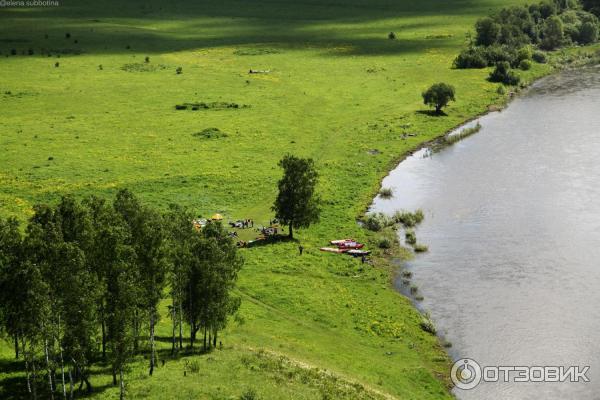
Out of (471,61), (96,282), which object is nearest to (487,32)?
(471,61)

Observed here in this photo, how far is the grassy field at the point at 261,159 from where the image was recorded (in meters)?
60.3

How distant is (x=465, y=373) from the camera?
64.0 meters

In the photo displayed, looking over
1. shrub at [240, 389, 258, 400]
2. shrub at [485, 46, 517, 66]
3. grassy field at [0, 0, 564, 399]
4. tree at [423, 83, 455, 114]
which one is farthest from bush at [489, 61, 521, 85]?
shrub at [240, 389, 258, 400]

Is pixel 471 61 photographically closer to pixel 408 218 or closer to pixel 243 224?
pixel 408 218

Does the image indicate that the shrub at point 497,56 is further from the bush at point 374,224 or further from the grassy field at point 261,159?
the bush at point 374,224

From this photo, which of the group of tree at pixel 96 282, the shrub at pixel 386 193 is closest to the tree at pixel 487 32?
the shrub at pixel 386 193

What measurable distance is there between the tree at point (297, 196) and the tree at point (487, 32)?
402 ft

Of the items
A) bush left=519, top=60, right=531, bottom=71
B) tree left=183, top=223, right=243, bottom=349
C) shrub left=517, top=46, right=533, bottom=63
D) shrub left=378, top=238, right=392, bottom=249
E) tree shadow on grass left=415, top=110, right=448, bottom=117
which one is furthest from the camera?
shrub left=517, top=46, right=533, bottom=63

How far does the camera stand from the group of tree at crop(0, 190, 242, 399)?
4488cm

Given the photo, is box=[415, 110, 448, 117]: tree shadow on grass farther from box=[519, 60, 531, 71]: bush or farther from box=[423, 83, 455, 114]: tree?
box=[519, 60, 531, 71]: bush

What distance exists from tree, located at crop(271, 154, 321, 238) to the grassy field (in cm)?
339

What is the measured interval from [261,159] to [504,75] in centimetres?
7783

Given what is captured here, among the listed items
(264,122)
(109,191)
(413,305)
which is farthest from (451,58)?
(413,305)

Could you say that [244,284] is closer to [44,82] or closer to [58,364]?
[58,364]
